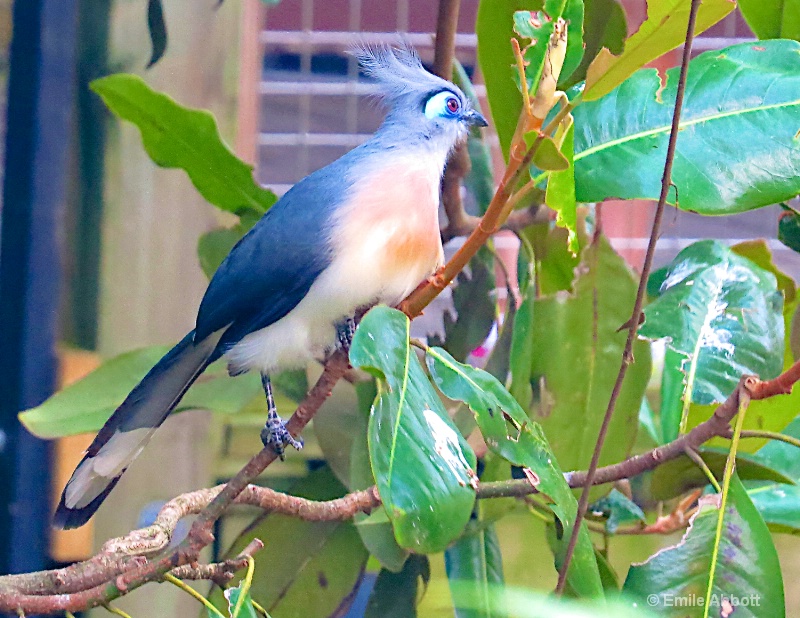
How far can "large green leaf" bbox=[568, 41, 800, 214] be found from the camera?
1.80 ft

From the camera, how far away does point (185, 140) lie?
2.67ft

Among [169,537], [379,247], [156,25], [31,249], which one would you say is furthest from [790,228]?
[31,249]

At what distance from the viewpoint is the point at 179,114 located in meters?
0.80

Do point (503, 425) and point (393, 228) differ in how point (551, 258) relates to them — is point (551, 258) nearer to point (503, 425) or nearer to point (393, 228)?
point (393, 228)

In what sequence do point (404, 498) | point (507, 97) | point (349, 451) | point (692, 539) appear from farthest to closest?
point (349, 451), point (507, 97), point (692, 539), point (404, 498)

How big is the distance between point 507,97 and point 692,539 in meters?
0.42

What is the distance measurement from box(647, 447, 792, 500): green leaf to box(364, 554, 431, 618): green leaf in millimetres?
256

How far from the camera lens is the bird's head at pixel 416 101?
69 cm

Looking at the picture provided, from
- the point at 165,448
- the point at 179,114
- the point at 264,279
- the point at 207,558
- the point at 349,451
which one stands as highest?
the point at 179,114

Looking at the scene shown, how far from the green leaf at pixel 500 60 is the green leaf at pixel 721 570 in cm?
36

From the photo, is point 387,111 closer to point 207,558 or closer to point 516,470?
point 516,470

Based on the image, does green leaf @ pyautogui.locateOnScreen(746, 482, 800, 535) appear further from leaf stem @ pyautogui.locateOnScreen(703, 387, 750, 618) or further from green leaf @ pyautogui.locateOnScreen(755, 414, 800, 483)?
leaf stem @ pyautogui.locateOnScreen(703, 387, 750, 618)

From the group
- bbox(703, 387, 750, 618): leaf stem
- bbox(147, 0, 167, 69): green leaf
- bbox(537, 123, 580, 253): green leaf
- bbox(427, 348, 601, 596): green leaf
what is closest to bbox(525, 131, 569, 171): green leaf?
bbox(537, 123, 580, 253): green leaf

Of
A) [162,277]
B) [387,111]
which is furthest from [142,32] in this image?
[387,111]
